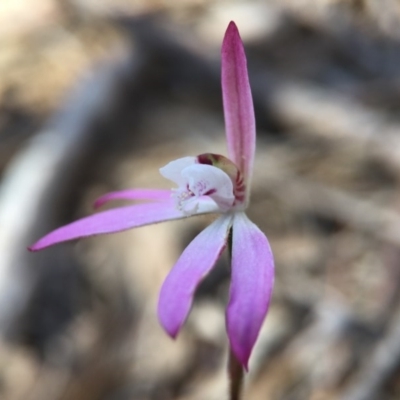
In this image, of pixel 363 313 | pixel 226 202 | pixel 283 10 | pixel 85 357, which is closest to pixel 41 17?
pixel 283 10

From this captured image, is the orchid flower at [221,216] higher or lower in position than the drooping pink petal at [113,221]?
higher

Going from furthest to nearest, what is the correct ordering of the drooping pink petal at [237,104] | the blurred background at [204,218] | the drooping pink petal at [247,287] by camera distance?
the blurred background at [204,218] → the drooping pink petal at [237,104] → the drooping pink petal at [247,287]

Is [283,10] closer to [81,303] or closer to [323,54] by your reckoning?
[323,54]

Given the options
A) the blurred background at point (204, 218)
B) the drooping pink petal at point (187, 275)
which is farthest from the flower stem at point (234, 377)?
the blurred background at point (204, 218)

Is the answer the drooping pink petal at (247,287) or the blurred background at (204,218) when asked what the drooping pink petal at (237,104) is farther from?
the blurred background at (204,218)

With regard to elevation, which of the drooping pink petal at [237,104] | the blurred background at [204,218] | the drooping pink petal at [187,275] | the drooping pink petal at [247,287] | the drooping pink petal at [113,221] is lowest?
the blurred background at [204,218]

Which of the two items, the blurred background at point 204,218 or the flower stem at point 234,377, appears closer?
the flower stem at point 234,377

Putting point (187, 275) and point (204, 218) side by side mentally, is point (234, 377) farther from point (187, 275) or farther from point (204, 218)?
point (204, 218)
